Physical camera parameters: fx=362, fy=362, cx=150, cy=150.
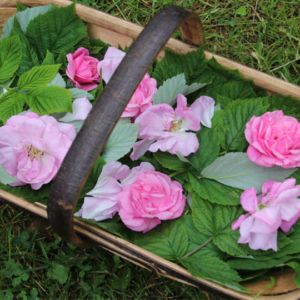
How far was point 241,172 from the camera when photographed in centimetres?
Result: 66

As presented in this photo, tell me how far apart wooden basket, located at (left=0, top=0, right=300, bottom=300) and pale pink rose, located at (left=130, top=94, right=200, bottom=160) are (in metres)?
0.16

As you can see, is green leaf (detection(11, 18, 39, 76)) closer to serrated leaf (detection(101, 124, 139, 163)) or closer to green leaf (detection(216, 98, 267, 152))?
serrated leaf (detection(101, 124, 139, 163))

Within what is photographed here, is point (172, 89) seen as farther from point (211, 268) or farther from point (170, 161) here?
point (211, 268)

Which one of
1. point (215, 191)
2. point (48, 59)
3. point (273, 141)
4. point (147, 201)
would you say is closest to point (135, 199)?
point (147, 201)

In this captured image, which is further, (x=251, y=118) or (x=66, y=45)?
(x=66, y=45)

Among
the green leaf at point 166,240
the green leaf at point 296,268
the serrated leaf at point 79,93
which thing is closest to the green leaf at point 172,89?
the serrated leaf at point 79,93

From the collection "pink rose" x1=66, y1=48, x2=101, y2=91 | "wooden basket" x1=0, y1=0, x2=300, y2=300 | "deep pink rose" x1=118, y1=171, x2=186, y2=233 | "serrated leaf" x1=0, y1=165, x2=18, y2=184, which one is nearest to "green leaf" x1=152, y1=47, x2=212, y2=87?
"wooden basket" x1=0, y1=0, x2=300, y2=300

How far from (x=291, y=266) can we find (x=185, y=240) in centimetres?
18

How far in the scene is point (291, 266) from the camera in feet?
1.88

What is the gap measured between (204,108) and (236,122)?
0.07 metres

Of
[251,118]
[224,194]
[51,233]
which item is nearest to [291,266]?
[224,194]

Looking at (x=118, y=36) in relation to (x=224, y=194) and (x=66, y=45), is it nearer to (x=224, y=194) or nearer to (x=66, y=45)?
(x=66, y=45)

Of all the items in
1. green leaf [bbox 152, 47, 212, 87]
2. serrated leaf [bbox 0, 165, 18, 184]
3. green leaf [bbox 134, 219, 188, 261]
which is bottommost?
serrated leaf [bbox 0, 165, 18, 184]

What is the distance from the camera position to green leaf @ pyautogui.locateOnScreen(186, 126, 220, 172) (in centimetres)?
68
